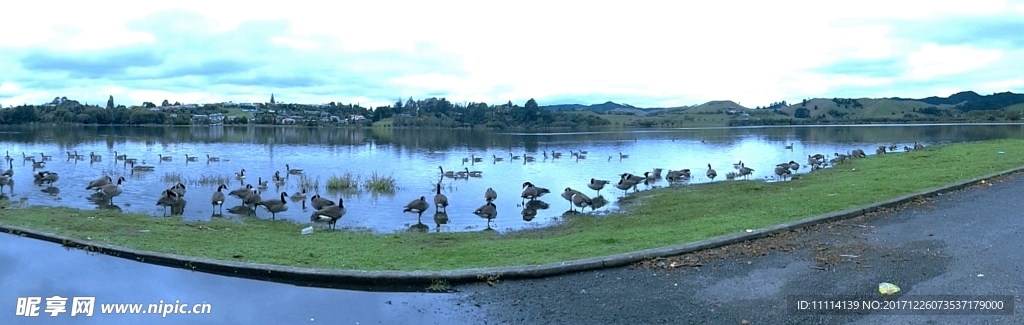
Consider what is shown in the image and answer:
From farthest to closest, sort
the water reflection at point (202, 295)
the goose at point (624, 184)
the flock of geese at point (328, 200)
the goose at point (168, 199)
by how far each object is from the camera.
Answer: the goose at point (624, 184) → the goose at point (168, 199) → the flock of geese at point (328, 200) → the water reflection at point (202, 295)

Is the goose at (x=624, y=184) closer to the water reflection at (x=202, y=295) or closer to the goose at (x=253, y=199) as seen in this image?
the goose at (x=253, y=199)

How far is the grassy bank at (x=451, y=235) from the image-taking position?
38.0ft

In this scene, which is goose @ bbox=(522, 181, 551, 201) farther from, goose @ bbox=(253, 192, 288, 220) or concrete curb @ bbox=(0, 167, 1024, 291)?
concrete curb @ bbox=(0, 167, 1024, 291)

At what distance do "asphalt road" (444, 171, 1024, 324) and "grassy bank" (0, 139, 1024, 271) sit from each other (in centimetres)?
141

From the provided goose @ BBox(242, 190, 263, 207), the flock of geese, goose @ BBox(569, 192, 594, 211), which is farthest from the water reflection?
goose @ BBox(569, 192, 594, 211)

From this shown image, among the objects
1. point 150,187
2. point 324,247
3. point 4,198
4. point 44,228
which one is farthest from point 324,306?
point 150,187

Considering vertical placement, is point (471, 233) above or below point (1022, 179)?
below

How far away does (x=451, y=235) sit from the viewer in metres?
16.9

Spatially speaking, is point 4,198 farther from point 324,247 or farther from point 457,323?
point 457,323

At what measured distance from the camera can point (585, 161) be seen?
49.2 m

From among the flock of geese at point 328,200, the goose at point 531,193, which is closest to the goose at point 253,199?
the flock of geese at point 328,200

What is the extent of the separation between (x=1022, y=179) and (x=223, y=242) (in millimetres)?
21576

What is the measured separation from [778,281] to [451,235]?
9.44 m

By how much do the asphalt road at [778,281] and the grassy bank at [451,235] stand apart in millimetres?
1412
